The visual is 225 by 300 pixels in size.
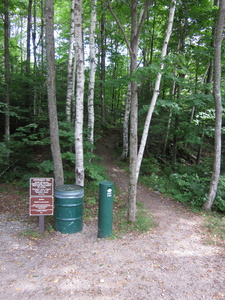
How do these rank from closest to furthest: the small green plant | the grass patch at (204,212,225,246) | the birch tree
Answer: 1. the small green plant
2. the grass patch at (204,212,225,246)
3. the birch tree

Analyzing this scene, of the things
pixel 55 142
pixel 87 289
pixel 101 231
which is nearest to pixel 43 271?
pixel 87 289

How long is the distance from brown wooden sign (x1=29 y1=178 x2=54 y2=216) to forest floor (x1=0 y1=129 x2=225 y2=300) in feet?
1.94

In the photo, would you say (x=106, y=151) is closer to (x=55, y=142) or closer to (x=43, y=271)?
(x=55, y=142)

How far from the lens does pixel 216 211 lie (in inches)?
310

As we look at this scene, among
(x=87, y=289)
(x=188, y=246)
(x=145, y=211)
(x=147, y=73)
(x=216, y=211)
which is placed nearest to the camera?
(x=87, y=289)

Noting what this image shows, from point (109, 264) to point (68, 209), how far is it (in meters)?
1.63

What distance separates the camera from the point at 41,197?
5.14m

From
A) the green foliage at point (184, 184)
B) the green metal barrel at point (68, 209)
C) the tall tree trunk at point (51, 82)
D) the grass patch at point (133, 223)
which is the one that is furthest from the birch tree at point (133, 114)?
the green foliage at point (184, 184)

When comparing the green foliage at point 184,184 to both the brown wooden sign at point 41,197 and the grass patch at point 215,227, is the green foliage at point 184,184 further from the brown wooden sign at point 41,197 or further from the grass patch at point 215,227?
the brown wooden sign at point 41,197

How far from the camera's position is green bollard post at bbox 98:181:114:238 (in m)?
5.06

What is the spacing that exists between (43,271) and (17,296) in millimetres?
699

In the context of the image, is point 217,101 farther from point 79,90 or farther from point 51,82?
point 51,82

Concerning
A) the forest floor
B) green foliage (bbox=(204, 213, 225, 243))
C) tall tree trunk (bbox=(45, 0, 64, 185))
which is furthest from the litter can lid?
green foliage (bbox=(204, 213, 225, 243))

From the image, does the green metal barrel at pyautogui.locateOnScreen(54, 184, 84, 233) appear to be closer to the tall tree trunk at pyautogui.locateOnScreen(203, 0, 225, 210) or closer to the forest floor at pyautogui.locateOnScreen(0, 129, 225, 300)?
the forest floor at pyautogui.locateOnScreen(0, 129, 225, 300)
